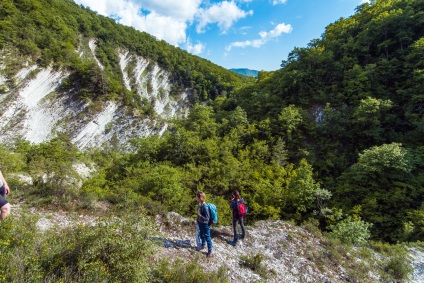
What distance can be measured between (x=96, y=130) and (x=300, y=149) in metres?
28.5

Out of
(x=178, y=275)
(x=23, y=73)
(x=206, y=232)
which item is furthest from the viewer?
(x=23, y=73)

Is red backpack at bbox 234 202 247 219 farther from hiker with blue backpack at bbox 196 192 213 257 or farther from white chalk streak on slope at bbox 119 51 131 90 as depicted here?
white chalk streak on slope at bbox 119 51 131 90

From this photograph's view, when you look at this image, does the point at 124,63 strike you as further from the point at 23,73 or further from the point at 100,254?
the point at 100,254

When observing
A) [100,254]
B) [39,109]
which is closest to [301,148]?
[100,254]

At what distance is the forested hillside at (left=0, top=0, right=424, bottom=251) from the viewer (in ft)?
35.9

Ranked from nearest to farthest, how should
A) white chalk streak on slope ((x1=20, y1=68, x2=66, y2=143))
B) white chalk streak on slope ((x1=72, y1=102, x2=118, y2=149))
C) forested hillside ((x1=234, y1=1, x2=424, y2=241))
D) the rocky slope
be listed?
the rocky slope → forested hillside ((x1=234, y1=1, x2=424, y2=241)) → white chalk streak on slope ((x1=20, y1=68, x2=66, y2=143)) → white chalk streak on slope ((x1=72, y1=102, x2=118, y2=149))

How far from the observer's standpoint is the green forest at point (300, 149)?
421 inches

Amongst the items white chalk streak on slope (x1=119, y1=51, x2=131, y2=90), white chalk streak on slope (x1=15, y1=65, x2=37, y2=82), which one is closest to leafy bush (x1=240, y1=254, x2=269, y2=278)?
white chalk streak on slope (x1=15, y1=65, x2=37, y2=82)

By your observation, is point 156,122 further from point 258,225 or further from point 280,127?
point 258,225

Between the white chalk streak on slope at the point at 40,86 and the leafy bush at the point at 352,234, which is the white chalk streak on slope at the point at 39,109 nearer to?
the white chalk streak on slope at the point at 40,86

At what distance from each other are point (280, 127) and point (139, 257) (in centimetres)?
1713

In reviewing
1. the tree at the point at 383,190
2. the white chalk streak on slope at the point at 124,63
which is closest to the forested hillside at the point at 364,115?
the tree at the point at 383,190

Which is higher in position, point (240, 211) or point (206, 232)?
point (240, 211)

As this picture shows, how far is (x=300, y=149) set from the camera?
17109 millimetres
